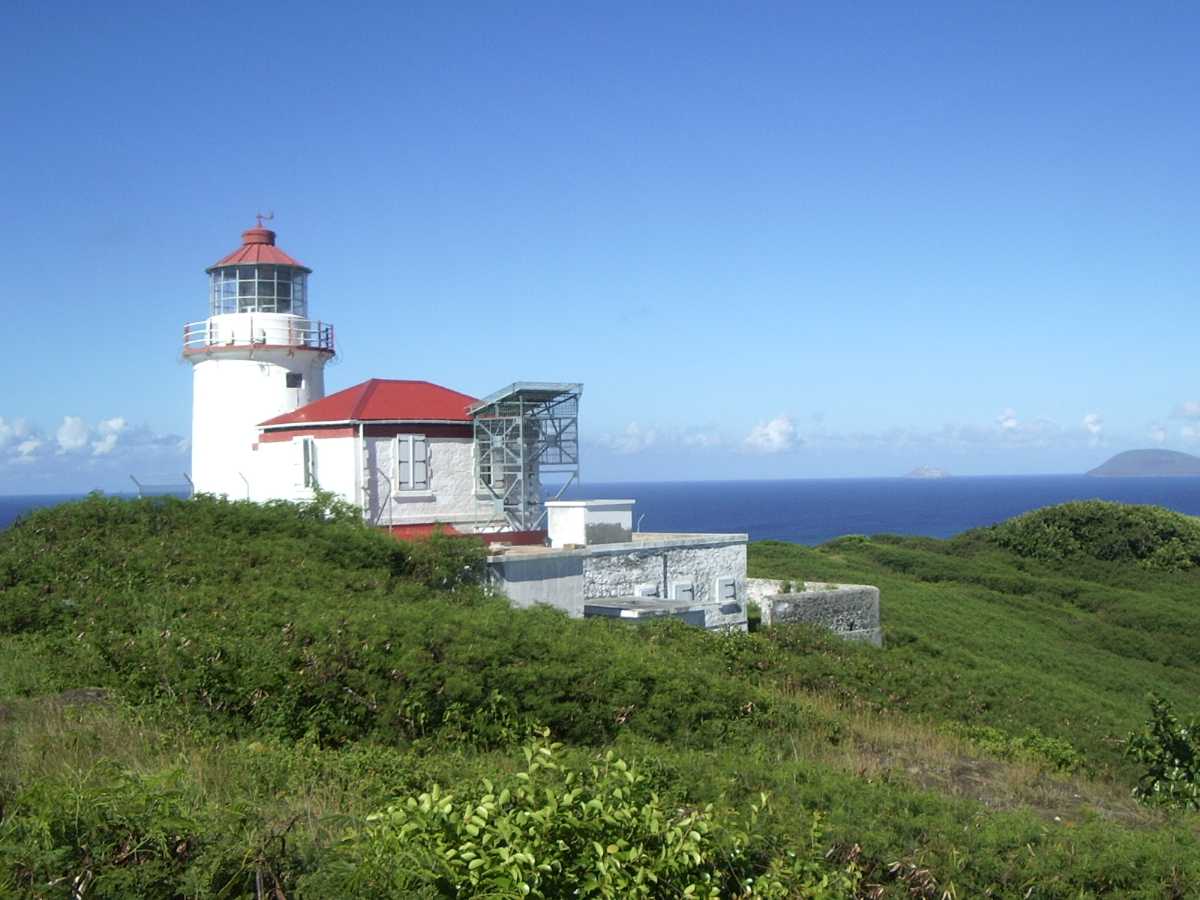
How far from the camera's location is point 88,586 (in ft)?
44.0

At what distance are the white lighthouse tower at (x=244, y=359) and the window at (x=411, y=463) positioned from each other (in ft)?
13.1

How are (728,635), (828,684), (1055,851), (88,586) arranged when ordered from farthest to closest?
(728,635) < (828,684) < (88,586) < (1055,851)

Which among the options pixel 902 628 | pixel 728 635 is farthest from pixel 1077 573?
pixel 728 635

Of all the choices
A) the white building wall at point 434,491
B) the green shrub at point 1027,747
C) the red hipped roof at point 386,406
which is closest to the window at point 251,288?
the red hipped roof at point 386,406

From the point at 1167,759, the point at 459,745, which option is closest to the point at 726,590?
the point at 1167,759

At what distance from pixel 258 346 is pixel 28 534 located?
9411mm

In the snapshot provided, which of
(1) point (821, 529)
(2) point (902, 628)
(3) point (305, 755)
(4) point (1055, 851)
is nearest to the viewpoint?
(4) point (1055, 851)

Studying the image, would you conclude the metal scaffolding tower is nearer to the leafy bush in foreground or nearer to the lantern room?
the lantern room

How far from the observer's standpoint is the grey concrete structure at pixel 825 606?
72.0 ft

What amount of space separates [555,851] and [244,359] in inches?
813

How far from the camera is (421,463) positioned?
861 inches

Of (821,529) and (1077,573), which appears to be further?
(821,529)

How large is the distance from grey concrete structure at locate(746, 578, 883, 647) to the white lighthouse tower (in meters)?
11.3

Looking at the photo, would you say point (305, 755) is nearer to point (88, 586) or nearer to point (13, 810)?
point (13, 810)
